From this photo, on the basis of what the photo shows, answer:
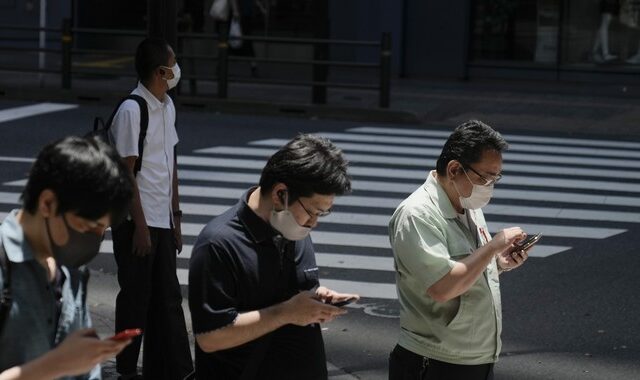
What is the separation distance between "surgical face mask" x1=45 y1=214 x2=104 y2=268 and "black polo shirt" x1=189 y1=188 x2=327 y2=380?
81 cm

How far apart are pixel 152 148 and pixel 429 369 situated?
2484 mm

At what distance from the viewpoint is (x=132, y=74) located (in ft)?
77.1

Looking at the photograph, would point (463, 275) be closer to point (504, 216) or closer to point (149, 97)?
point (149, 97)

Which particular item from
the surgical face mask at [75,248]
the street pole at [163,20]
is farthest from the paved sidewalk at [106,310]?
the surgical face mask at [75,248]

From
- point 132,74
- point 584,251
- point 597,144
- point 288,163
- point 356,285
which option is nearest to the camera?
point 288,163

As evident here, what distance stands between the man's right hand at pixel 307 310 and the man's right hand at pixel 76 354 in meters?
0.95

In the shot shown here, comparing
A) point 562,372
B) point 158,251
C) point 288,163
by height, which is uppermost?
point 288,163

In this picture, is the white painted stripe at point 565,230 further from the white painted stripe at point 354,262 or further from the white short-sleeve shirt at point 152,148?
the white short-sleeve shirt at point 152,148

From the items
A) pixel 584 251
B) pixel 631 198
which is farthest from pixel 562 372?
pixel 631 198

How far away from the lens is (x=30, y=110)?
19641 millimetres

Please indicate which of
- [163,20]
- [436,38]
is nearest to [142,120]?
[163,20]

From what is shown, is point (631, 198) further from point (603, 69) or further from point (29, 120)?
point (603, 69)

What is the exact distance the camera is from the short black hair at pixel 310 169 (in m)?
3.99

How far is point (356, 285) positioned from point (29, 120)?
9.84 m
